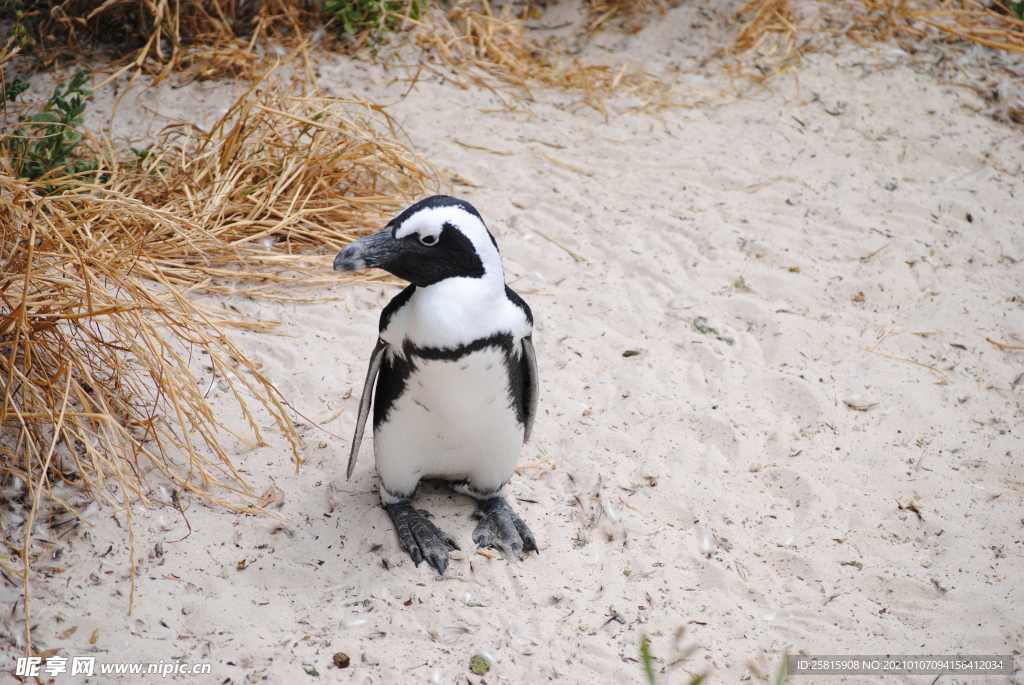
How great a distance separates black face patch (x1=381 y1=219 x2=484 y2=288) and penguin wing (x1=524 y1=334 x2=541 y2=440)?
38cm

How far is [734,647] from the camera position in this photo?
6.77 ft

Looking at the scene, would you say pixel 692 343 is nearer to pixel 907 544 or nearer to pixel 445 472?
pixel 907 544

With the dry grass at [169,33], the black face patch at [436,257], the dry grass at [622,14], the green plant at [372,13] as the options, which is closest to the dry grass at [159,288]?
the dry grass at [169,33]

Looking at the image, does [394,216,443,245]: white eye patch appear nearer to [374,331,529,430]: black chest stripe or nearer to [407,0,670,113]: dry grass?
[374,331,529,430]: black chest stripe

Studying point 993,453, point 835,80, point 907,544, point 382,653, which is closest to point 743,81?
point 835,80

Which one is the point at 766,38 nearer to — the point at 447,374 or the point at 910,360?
the point at 910,360

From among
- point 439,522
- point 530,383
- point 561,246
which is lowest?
point 439,522

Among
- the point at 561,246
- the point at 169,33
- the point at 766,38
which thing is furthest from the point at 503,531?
the point at 766,38

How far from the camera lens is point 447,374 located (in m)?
1.99

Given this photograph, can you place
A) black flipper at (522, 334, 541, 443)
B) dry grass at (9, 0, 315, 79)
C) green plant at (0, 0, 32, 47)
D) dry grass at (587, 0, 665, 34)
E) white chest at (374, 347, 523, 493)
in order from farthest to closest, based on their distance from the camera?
dry grass at (587, 0, 665, 34), dry grass at (9, 0, 315, 79), green plant at (0, 0, 32, 47), black flipper at (522, 334, 541, 443), white chest at (374, 347, 523, 493)

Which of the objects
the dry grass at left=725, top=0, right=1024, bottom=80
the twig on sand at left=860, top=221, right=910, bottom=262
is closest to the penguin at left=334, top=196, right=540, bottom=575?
the twig on sand at left=860, top=221, right=910, bottom=262

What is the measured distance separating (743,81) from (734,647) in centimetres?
404

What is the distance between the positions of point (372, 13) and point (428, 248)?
362 centimetres

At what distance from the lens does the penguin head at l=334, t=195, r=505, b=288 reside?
1905 millimetres
